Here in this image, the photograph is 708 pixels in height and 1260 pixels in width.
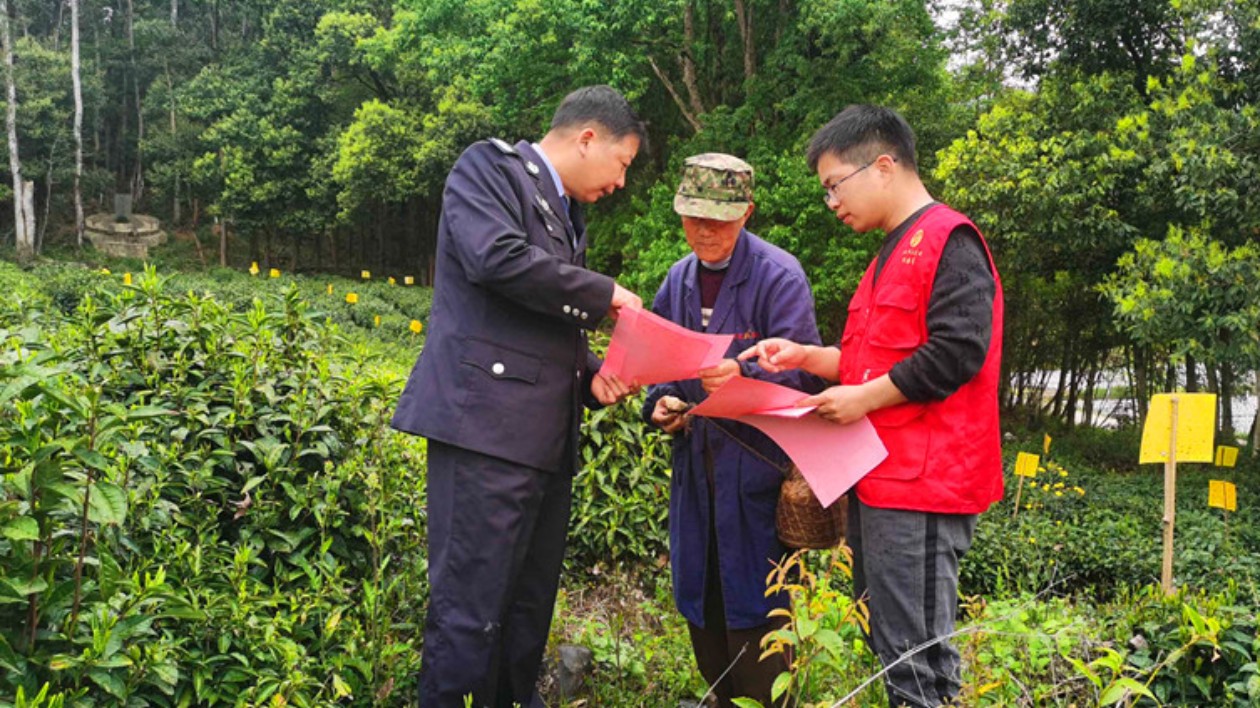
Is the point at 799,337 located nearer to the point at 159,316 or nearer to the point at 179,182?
the point at 159,316

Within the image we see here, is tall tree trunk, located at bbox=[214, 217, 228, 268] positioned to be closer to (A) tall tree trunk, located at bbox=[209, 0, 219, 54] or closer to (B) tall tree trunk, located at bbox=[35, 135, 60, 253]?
(B) tall tree trunk, located at bbox=[35, 135, 60, 253]

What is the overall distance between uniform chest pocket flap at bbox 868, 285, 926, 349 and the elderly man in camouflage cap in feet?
1.33

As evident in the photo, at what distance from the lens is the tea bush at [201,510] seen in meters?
1.70

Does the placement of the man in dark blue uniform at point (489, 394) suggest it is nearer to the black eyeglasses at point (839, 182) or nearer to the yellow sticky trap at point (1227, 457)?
the black eyeglasses at point (839, 182)

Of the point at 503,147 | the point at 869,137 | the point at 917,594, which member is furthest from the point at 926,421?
the point at 503,147

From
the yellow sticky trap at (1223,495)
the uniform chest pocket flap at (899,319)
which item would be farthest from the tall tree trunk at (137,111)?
the uniform chest pocket flap at (899,319)

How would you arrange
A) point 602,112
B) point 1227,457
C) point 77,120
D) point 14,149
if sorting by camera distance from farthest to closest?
1. point 77,120
2. point 14,149
3. point 1227,457
4. point 602,112

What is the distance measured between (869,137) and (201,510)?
6.66ft

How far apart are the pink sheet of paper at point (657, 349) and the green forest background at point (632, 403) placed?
59 centimetres

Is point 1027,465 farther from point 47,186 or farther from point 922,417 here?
point 47,186

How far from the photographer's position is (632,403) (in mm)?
4168

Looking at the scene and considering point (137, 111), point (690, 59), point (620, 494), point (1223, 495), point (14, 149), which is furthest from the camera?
point (137, 111)

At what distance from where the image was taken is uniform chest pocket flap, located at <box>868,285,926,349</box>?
2080mm

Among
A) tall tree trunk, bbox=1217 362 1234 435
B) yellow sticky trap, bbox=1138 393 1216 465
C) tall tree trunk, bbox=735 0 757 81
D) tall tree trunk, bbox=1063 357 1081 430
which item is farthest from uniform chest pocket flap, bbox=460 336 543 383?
tall tree trunk, bbox=1063 357 1081 430
